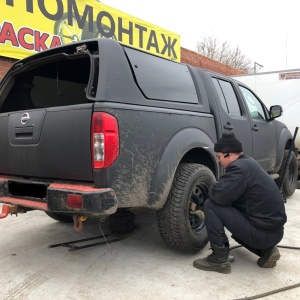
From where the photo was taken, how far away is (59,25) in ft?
23.6

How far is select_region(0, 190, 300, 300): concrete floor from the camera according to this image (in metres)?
2.89

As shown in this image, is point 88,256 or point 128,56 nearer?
point 128,56

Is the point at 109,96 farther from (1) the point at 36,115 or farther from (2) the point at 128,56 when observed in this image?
(1) the point at 36,115

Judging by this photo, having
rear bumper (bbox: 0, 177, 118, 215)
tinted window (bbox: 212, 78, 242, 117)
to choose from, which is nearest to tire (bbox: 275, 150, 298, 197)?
tinted window (bbox: 212, 78, 242, 117)

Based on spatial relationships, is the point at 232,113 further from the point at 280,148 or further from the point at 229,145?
the point at 280,148

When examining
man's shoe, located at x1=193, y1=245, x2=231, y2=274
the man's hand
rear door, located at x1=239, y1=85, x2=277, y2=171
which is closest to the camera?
man's shoe, located at x1=193, y1=245, x2=231, y2=274

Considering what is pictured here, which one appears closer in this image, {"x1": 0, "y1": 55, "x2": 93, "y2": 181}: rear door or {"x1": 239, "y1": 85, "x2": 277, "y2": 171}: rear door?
{"x1": 0, "y1": 55, "x2": 93, "y2": 181}: rear door

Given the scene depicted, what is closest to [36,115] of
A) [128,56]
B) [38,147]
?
[38,147]

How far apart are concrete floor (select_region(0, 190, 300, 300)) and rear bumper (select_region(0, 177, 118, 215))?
0.67 metres

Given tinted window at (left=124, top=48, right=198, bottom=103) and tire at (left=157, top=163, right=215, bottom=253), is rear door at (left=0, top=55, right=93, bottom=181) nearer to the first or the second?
tinted window at (left=124, top=48, right=198, bottom=103)

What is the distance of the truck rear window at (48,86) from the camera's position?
3871mm

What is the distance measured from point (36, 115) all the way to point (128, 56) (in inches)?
38.4

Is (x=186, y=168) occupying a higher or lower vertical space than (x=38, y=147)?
lower

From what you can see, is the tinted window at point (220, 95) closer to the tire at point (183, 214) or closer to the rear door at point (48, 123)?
the tire at point (183, 214)
